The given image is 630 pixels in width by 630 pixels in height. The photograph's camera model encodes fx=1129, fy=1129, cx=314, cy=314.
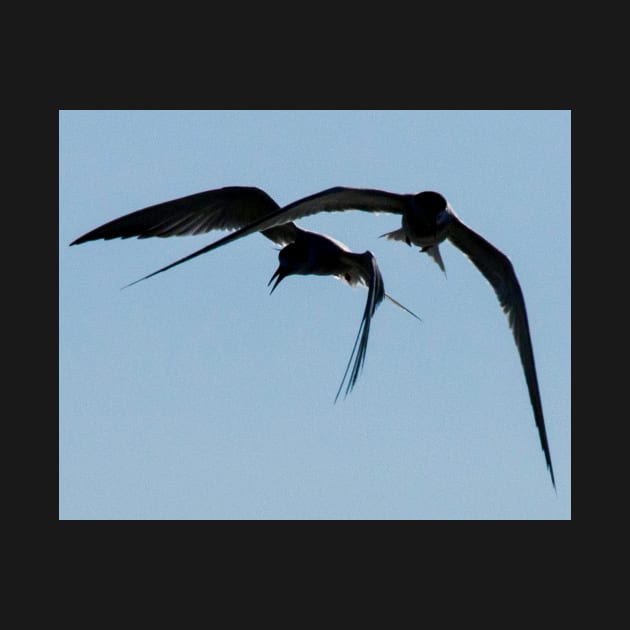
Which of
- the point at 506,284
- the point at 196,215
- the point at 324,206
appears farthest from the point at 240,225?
the point at 506,284

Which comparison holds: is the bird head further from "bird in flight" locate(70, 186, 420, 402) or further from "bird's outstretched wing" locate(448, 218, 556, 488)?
"bird's outstretched wing" locate(448, 218, 556, 488)

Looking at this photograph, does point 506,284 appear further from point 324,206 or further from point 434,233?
point 324,206

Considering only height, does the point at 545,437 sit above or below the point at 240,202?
below

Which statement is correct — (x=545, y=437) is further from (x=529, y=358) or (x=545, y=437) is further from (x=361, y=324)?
(x=361, y=324)

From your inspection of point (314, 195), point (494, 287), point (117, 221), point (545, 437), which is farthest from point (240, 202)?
point (545, 437)

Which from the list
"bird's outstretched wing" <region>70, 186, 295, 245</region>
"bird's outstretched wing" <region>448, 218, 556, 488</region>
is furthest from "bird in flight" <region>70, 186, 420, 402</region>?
"bird's outstretched wing" <region>448, 218, 556, 488</region>

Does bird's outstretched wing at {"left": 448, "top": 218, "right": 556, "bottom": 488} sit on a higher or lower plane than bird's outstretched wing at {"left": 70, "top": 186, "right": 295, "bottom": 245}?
lower
